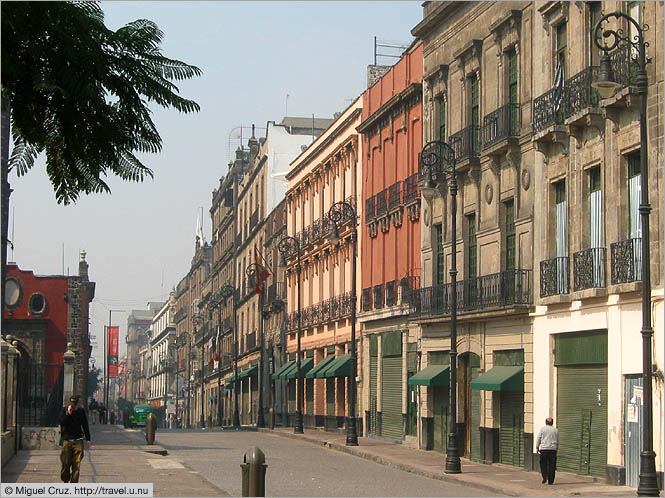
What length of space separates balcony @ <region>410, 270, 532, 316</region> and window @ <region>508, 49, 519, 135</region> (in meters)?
4.03

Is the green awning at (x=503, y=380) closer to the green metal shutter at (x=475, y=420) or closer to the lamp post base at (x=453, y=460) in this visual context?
the green metal shutter at (x=475, y=420)

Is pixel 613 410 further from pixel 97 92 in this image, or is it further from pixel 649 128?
pixel 97 92

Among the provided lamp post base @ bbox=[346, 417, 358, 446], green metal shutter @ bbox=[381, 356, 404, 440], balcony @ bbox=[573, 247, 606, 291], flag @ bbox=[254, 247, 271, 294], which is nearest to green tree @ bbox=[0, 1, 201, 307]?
balcony @ bbox=[573, 247, 606, 291]

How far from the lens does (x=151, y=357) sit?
189 m

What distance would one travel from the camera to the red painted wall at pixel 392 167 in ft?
140

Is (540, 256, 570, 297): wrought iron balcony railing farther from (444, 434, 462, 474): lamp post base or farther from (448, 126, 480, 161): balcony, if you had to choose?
(448, 126, 480, 161): balcony

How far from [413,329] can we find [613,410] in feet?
53.3

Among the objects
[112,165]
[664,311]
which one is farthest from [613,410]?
[112,165]

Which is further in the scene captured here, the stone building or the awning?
the awning

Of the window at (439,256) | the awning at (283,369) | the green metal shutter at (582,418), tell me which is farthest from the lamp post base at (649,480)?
the awning at (283,369)

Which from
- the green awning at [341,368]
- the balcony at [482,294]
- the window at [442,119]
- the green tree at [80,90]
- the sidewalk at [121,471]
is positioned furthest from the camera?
the green awning at [341,368]

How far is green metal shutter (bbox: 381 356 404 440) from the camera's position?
43.9 m

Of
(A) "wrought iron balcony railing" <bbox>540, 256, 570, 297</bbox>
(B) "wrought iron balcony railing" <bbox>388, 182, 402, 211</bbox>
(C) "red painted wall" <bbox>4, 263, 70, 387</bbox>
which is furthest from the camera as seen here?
(C) "red painted wall" <bbox>4, 263, 70, 387</bbox>

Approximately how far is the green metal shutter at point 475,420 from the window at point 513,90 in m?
7.02
